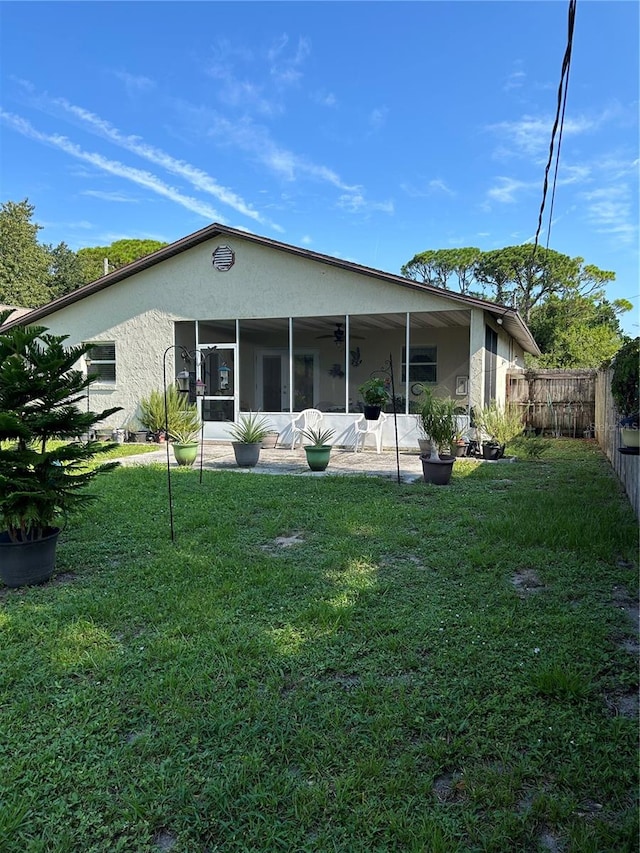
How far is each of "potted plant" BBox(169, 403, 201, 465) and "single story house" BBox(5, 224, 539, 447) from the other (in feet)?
1.35

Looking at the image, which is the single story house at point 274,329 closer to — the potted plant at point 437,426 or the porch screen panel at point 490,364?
the porch screen panel at point 490,364

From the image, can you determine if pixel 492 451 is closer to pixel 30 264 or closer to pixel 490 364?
pixel 490 364

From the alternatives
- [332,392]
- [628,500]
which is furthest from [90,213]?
[628,500]

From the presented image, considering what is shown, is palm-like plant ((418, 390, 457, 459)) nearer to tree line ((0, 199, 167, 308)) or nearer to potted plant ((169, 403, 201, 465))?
potted plant ((169, 403, 201, 465))

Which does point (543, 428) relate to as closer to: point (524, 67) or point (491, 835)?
point (524, 67)

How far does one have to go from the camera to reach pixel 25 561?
3629 millimetres

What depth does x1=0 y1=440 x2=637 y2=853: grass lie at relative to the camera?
5.38ft

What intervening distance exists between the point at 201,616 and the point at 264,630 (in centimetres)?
42

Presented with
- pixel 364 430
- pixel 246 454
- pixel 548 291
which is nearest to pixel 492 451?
pixel 364 430

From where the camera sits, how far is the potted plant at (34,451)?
350cm

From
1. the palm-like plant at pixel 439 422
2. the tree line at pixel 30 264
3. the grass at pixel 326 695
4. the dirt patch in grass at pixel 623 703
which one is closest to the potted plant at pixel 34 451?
the grass at pixel 326 695

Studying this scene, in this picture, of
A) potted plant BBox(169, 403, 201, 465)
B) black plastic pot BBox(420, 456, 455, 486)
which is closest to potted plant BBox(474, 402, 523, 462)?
black plastic pot BBox(420, 456, 455, 486)

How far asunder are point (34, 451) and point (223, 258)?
9.10m

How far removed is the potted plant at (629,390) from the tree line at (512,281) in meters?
20.2
